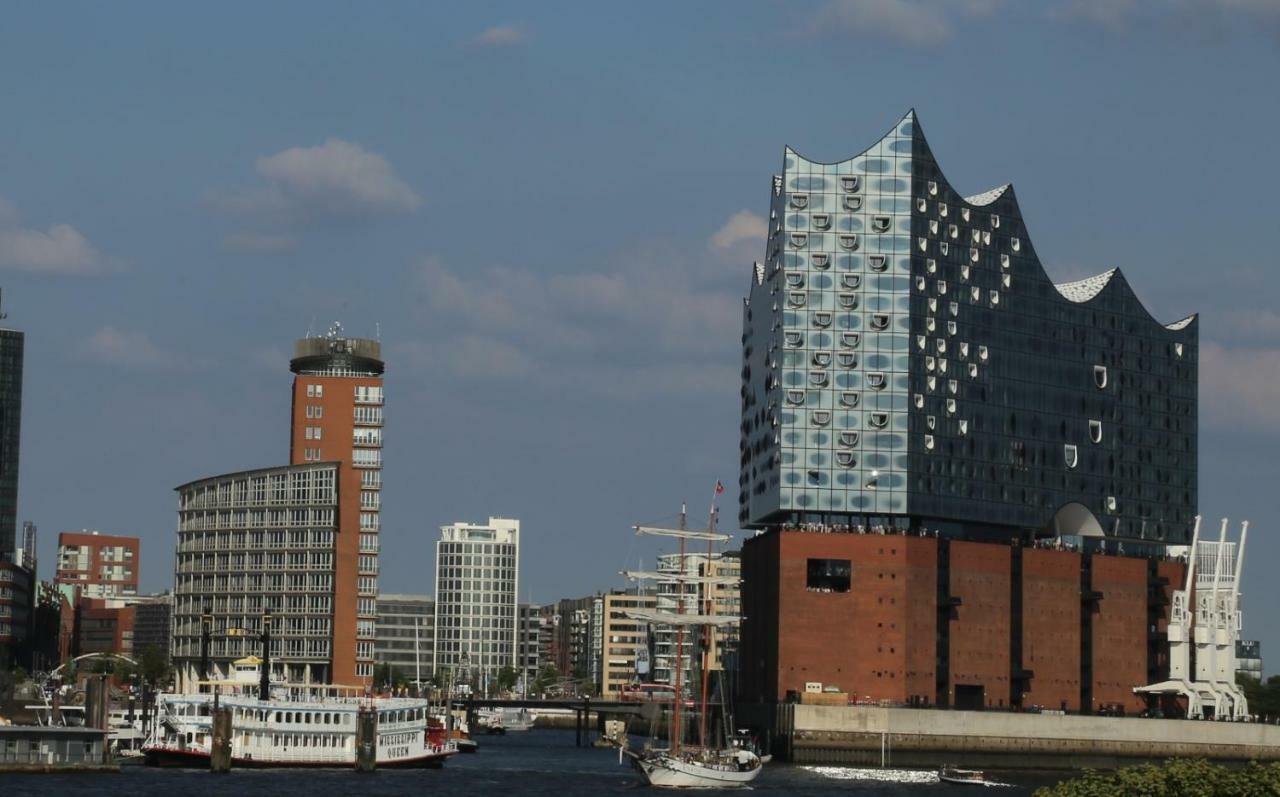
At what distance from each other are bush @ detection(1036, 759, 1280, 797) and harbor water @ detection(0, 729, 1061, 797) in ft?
242

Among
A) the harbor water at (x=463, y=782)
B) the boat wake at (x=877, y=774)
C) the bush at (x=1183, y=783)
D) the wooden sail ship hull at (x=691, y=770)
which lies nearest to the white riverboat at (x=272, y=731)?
the harbor water at (x=463, y=782)

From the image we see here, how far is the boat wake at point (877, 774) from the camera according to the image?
179000 millimetres

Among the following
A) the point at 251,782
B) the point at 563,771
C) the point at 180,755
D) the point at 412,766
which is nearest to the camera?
the point at 251,782

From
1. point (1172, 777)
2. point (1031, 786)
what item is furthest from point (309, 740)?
point (1172, 777)

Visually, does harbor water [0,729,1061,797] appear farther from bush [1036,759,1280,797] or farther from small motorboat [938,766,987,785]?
bush [1036,759,1280,797]

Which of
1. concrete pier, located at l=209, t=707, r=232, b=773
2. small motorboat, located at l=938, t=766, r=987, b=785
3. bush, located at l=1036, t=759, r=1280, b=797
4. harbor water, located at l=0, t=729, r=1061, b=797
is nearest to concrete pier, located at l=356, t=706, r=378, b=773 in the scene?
harbor water, located at l=0, t=729, r=1061, b=797

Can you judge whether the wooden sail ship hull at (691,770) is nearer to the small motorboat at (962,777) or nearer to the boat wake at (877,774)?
the boat wake at (877,774)

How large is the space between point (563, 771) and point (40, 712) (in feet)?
150

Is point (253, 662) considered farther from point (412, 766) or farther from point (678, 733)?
point (678, 733)

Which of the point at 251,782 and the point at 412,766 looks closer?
the point at 251,782

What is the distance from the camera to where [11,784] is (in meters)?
132

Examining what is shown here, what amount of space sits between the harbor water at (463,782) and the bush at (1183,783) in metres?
73.6

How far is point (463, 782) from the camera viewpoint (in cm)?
15712

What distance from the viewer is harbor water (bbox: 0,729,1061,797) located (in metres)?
133
